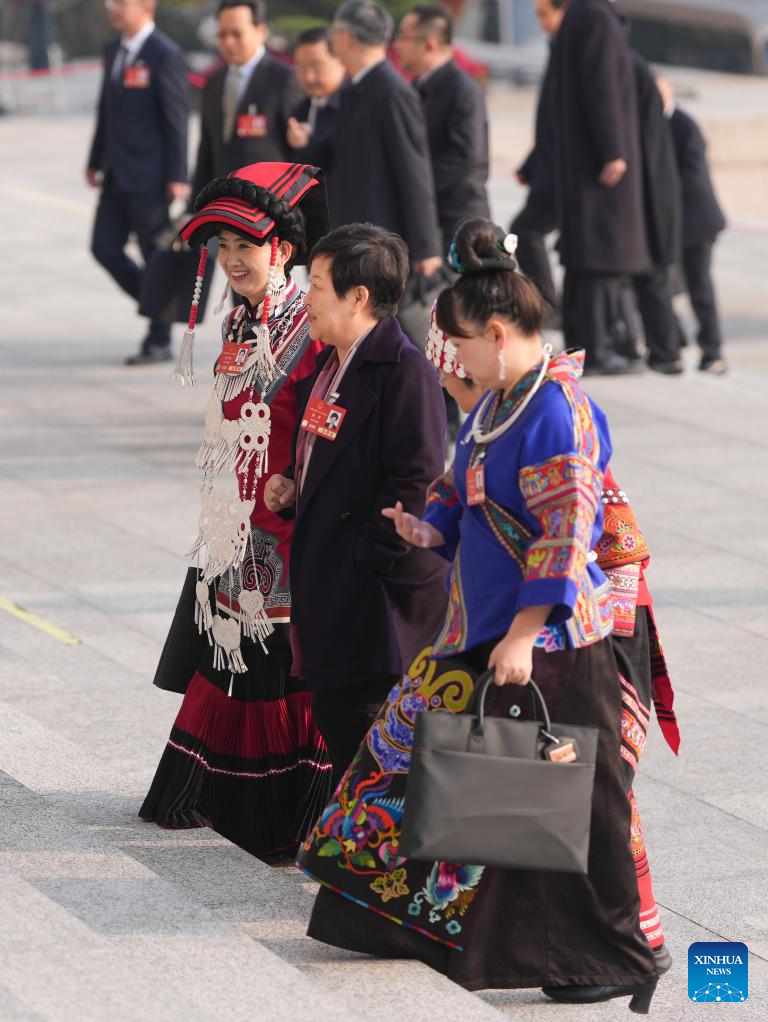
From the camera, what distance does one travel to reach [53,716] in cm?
536

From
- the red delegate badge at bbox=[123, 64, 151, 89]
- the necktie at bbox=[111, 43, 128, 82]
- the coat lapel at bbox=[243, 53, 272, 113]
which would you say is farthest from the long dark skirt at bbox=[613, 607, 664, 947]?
the necktie at bbox=[111, 43, 128, 82]

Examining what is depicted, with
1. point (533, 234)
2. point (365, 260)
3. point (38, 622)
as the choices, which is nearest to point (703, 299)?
point (533, 234)

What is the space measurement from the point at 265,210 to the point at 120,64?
6620mm

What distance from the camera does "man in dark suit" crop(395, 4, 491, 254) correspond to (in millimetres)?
Result: 9000

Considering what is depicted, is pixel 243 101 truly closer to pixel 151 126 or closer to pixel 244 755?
pixel 151 126

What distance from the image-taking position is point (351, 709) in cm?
420

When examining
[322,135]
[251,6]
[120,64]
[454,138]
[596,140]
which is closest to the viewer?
[322,135]

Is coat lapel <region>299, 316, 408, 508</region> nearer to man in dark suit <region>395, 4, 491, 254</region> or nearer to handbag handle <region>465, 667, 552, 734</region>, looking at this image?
handbag handle <region>465, 667, 552, 734</region>

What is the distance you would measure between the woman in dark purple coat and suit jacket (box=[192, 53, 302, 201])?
214 inches

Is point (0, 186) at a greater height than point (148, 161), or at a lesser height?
lesser

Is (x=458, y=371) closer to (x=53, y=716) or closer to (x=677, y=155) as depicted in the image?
(x=53, y=716)

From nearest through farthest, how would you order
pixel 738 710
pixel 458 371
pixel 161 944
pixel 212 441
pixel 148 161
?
pixel 161 944 < pixel 458 371 < pixel 212 441 < pixel 738 710 < pixel 148 161

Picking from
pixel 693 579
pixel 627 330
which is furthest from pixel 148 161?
pixel 693 579

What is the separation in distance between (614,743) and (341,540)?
765 millimetres
